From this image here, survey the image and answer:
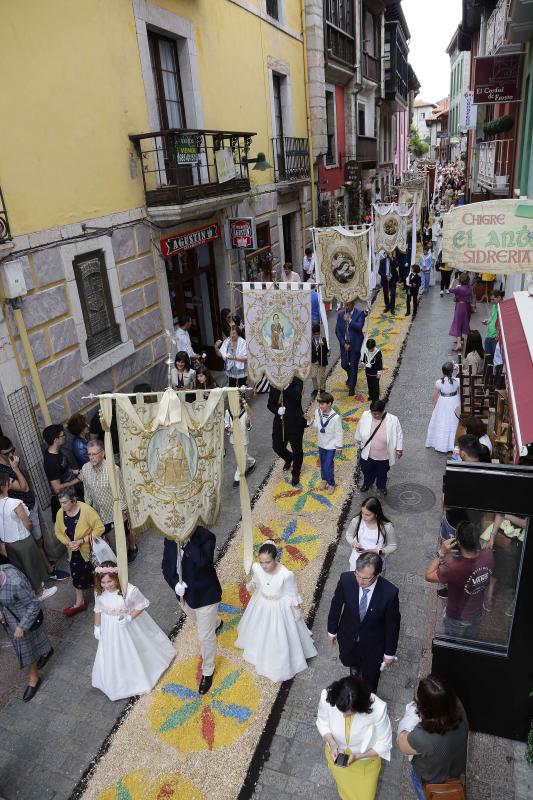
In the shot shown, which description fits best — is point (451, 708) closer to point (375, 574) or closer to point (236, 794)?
point (375, 574)

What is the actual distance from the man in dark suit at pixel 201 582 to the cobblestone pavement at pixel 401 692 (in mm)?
878

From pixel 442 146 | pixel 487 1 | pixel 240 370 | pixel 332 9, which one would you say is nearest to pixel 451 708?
pixel 240 370

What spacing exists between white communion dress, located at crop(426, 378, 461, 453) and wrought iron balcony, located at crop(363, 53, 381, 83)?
71.8ft

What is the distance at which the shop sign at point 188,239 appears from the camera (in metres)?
10.5

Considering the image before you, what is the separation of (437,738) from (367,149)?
90.1ft

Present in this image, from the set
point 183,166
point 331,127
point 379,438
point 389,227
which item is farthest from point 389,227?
point 379,438

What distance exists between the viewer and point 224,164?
11398mm

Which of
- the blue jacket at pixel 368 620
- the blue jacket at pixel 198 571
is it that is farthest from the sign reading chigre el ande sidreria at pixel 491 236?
the blue jacket at pixel 198 571

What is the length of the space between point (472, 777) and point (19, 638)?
407 centimetres

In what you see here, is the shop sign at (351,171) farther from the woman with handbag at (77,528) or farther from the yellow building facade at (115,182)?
the woman with handbag at (77,528)

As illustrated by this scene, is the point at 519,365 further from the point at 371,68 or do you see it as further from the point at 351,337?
the point at 371,68

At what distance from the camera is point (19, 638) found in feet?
17.3

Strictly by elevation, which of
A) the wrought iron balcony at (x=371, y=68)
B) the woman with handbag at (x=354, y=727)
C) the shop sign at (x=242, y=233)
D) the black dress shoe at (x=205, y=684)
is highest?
the wrought iron balcony at (x=371, y=68)

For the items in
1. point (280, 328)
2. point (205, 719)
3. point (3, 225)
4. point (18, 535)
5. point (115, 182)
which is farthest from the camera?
point (115, 182)
